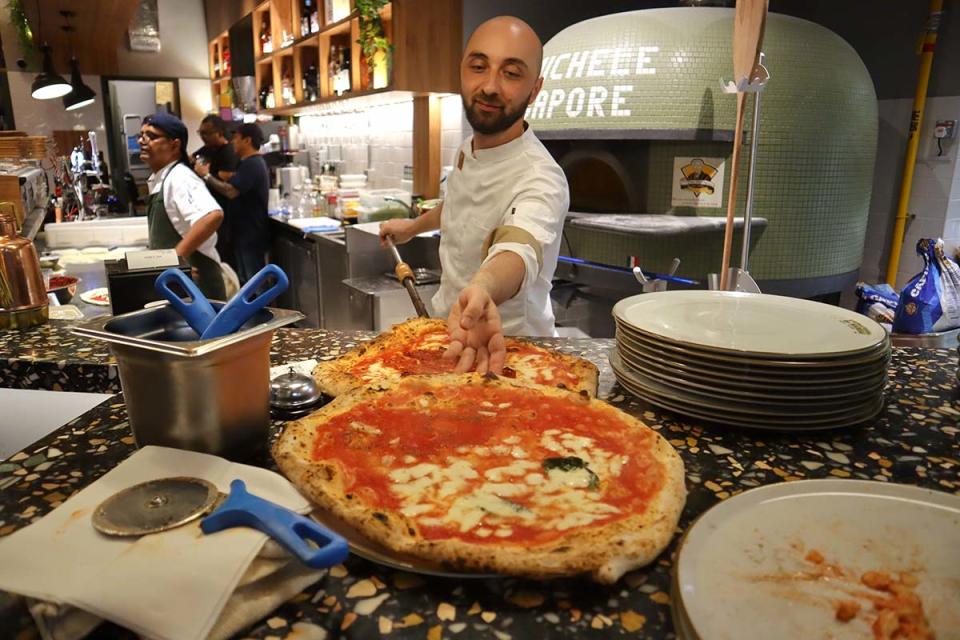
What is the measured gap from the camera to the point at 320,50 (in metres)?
5.48

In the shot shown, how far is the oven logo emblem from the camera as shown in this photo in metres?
3.12

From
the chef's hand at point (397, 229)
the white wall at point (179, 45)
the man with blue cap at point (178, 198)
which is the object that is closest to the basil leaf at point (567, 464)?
the chef's hand at point (397, 229)

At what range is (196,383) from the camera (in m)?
0.87

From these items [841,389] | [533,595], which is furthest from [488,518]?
[841,389]

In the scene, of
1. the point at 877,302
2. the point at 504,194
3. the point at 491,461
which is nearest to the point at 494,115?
the point at 504,194

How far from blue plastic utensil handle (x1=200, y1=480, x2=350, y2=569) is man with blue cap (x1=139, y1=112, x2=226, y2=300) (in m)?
3.16

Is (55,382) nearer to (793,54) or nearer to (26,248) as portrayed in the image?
(26,248)

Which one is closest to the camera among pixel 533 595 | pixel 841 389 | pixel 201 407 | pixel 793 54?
pixel 533 595

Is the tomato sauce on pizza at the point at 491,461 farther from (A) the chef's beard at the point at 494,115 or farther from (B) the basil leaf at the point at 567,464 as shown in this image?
(A) the chef's beard at the point at 494,115

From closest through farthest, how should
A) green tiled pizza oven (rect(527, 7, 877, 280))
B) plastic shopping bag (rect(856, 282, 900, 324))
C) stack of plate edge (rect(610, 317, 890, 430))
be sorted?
stack of plate edge (rect(610, 317, 890, 430)), plastic shopping bag (rect(856, 282, 900, 324)), green tiled pizza oven (rect(527, 7, 877, 280))

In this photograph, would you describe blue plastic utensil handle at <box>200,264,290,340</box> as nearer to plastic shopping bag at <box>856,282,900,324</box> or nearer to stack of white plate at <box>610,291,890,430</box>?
stack of white plate at <box>610,291,890,430</box>

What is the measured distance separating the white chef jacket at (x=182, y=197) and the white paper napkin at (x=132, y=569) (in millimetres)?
3293

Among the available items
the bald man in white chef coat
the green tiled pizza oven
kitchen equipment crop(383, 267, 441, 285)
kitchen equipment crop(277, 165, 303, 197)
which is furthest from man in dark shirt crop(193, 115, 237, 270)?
the bald man in white chef coat

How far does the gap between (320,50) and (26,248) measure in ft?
14.2
